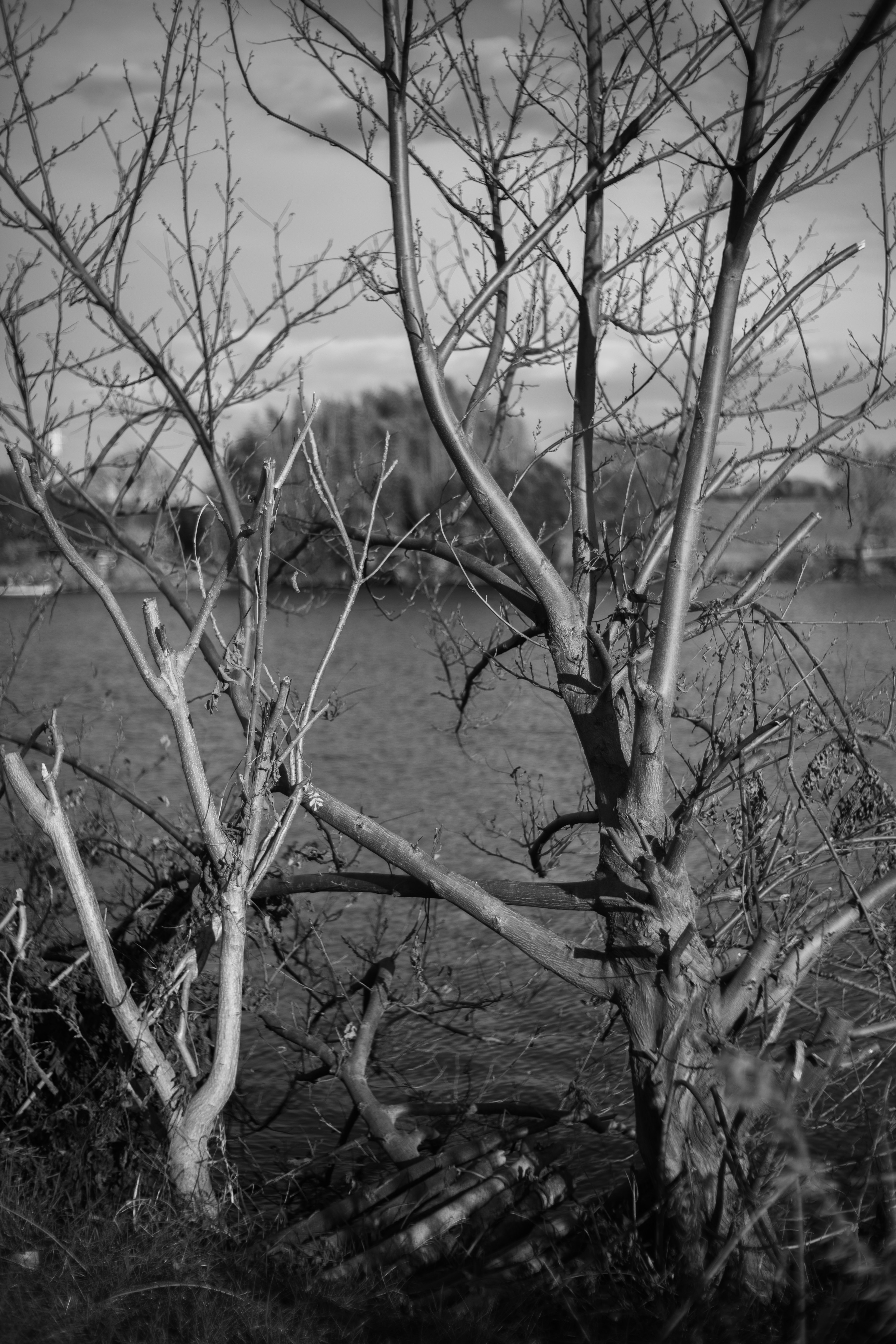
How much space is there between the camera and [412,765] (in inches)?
562

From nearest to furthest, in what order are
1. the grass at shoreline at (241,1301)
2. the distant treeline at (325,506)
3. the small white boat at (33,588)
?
the grass at shoreline at (241,1301)
the distant treeline at (325,506)
the small white boat at (33,588)

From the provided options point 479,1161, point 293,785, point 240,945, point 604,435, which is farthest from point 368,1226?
point 604,435

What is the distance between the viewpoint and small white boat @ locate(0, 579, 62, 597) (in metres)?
7.63

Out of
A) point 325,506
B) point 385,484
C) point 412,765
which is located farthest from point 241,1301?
point 412,765

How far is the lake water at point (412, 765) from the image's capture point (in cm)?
767

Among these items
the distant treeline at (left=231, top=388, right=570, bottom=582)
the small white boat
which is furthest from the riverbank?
the small white boat

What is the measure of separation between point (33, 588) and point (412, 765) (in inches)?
239

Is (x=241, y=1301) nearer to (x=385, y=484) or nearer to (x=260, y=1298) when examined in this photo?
(x=260, y=1298)

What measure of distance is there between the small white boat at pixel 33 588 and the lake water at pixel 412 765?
24cm

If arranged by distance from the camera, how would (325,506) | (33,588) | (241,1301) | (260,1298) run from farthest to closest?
(33,588), (325,506), (260,1298), (241,1301)

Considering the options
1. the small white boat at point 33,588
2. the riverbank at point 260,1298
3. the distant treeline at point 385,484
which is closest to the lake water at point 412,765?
the small white boat at point 33,588

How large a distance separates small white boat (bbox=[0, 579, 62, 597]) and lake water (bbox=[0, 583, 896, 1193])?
0.79ft

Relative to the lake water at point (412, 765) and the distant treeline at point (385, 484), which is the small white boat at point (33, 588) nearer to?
the lake water at point (412, 765)

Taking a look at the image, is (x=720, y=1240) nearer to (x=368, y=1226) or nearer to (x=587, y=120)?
(x=368, y=1226)
